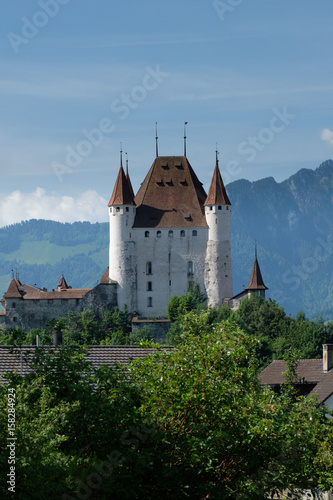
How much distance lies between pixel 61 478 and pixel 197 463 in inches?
131

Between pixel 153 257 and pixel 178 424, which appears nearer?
pixel 178 424

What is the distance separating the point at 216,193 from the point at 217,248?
18.0ft

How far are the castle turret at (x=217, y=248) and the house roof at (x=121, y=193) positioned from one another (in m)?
7.15

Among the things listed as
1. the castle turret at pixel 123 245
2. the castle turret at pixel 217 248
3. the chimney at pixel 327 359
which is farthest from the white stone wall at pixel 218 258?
the chimney at pixel 327 359

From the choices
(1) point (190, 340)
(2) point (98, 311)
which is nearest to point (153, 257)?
(2) point (98, 311)

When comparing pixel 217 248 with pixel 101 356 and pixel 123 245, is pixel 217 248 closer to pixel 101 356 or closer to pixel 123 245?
pixel 123 245

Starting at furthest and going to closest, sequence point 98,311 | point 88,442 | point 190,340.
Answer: point 98,311
point 190,340
point 88,442

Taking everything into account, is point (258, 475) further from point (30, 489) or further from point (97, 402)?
point (30, 489)

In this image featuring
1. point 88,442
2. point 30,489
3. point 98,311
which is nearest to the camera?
point 30,489

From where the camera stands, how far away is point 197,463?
24.7 m

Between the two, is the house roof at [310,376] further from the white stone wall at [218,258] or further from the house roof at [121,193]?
the house roof at [121,193]

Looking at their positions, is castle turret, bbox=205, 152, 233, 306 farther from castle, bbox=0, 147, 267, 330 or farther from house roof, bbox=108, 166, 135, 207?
house roof, bbox=108, 166, 135, 207

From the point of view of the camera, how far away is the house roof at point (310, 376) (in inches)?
2352

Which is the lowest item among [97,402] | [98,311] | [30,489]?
[30,489]
